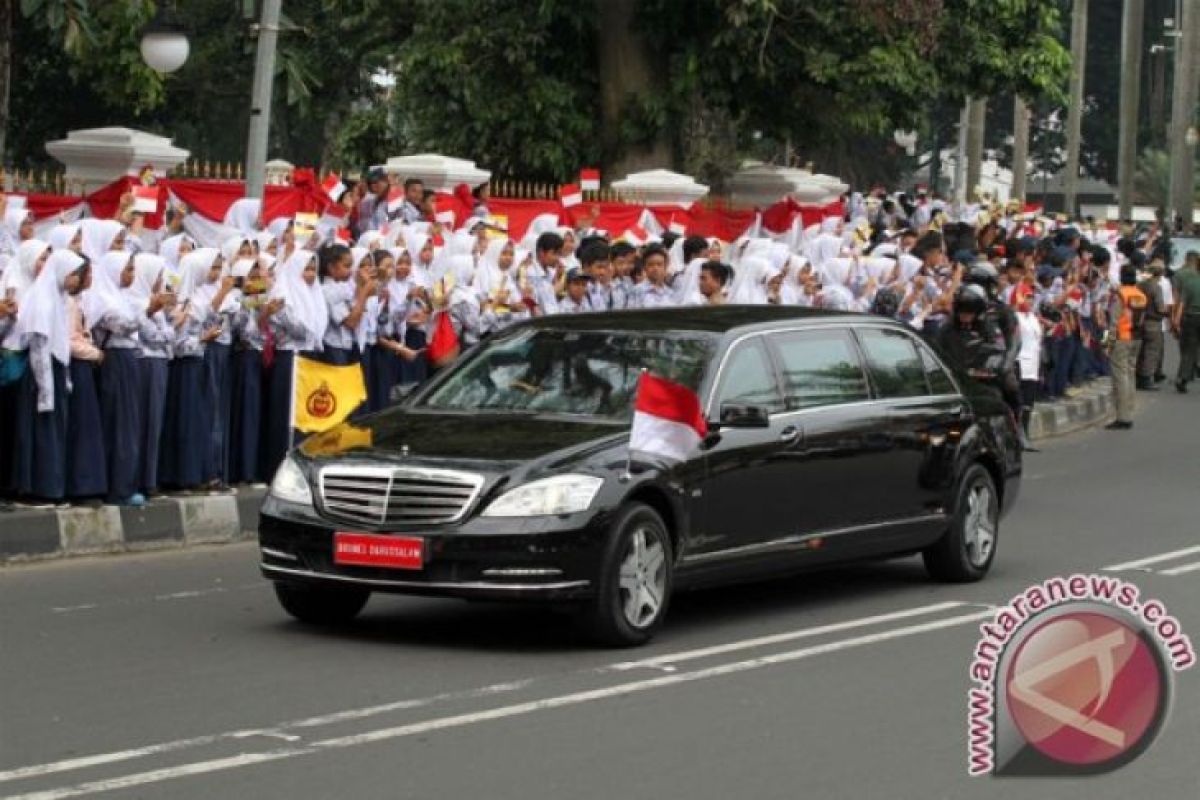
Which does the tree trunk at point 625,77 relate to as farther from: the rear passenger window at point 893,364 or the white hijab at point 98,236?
the rear passenger window at point 893,364

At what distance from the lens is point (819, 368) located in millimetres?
12969

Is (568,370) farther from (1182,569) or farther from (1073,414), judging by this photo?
(1073,414)

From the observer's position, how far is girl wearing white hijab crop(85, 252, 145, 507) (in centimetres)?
1488

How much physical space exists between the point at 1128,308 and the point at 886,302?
18.2 ft

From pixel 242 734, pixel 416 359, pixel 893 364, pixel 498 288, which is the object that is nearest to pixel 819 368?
pixel 893 364

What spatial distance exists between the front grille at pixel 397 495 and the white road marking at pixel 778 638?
982 millimetres

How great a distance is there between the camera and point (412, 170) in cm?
2223

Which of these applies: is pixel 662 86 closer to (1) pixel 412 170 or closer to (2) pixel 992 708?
(1) pixel 412 170

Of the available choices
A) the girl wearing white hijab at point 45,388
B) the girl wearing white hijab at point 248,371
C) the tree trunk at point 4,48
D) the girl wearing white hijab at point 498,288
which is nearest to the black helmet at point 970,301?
the girl wearing white hijab at point 498,288

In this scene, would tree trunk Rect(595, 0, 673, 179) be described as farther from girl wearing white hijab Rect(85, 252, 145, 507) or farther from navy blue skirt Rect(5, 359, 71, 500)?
navy blue skirt Rect(5, 359, 71, 500)

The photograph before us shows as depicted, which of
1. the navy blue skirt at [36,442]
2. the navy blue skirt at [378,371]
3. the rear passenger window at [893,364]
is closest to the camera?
the rear passenger window at [893,364]

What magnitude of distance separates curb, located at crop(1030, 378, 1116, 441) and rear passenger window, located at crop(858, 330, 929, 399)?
38.2 feet

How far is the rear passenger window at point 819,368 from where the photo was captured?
1269cm

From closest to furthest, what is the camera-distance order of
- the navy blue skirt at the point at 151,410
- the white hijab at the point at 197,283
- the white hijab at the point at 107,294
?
the white hijab at the point at 107,294
the navy blue skirt at the point at 151,410
the white hijab at the point at 197,283
